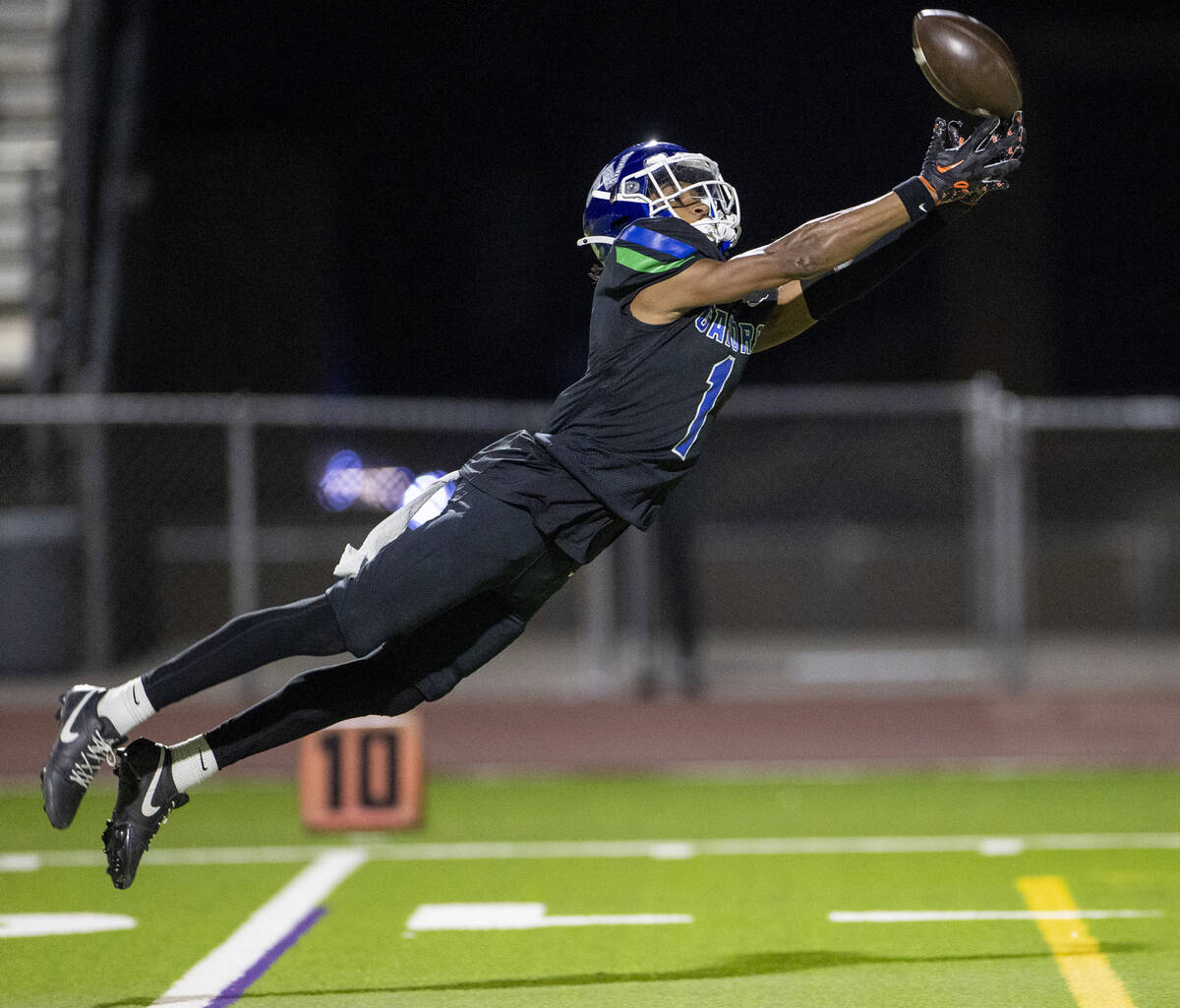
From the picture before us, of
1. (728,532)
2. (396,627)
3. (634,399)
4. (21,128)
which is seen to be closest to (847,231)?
(634,399)

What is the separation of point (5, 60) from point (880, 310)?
A: 12207 mm

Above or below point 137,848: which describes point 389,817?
below

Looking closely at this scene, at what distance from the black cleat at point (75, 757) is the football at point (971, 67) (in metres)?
2.73

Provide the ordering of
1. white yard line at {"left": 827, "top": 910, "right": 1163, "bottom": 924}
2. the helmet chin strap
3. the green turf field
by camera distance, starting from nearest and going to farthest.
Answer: the helmet chin strap, the green turf field, white yard line at {"left": 827, "top": 910, "right": 1163, "bottom": 924}

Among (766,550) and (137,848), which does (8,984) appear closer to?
(137,848)

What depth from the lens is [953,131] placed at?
391 cm

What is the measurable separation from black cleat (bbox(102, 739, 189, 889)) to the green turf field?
423mm

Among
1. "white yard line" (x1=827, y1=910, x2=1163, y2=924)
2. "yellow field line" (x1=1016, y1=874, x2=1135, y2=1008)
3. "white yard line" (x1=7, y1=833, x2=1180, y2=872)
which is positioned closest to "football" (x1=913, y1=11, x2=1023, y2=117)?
"yellow field line" (x1=1016, y1=874, x2=1135, y2=1008)

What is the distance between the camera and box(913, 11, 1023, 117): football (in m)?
3.88

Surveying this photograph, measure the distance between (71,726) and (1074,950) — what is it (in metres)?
2.92

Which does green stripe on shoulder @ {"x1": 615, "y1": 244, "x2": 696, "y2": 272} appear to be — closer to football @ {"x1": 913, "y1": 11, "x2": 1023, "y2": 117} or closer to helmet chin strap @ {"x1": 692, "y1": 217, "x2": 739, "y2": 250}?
helmet chin strap @ {"x1": 692, "y1": 217, "x2": 739, "y2": 250}

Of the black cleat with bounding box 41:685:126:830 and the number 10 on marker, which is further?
the number 10 on marker

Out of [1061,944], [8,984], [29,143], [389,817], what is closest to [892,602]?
[29,143]

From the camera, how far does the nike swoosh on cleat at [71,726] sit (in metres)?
3.92
